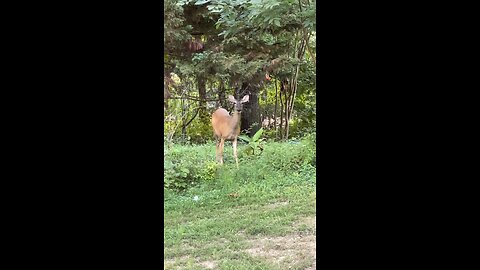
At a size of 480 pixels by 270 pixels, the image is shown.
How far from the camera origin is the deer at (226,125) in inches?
151

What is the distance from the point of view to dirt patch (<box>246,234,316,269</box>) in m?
2.71

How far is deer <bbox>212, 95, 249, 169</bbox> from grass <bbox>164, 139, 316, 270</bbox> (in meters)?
0.08

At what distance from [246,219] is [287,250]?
18.6 inches

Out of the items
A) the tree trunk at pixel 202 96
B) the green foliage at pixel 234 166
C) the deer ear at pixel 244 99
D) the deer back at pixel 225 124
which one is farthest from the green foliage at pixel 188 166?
the deer ear at pixel 244 99

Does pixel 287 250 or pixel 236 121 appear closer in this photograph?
pixel 287 250

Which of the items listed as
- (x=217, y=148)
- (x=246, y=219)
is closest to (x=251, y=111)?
(x=217, y=148)

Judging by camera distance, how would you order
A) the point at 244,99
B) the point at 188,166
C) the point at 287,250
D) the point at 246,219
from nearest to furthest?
the point at 287,250
the point at 246,219
the point at 188,166
the point at 244,99

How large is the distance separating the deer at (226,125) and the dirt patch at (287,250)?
0.94 metres

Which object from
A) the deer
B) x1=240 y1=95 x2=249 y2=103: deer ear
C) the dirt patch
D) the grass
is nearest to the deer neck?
the deer

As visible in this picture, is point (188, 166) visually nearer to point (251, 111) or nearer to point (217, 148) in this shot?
point (217, 148)

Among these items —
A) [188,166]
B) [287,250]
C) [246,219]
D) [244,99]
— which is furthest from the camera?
[244,99]

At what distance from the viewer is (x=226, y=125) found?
3830 mm

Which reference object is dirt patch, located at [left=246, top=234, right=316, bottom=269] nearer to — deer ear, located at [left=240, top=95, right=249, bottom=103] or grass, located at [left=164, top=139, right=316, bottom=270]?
grass, located at [left=164, top=139, right=316, bottom=270]
